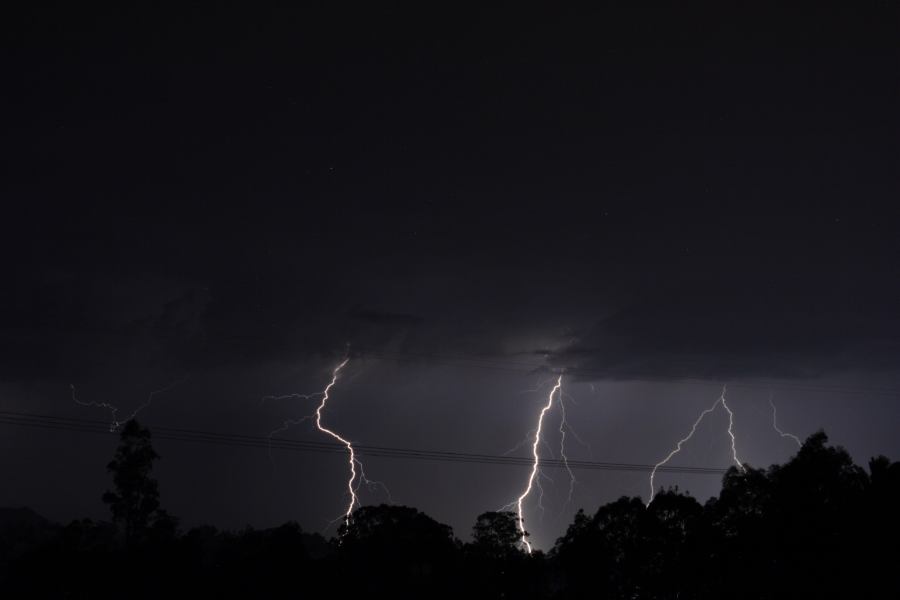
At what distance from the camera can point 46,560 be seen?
89.0 feet

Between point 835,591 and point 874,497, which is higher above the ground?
point 874,497

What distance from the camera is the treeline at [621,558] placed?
23078mm

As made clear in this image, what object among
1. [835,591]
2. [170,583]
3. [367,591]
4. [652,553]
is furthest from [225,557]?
[835,591]

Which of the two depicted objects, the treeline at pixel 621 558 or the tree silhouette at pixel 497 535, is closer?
the treeline at pixel 621 558

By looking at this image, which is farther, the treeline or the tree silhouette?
the tree silhouette

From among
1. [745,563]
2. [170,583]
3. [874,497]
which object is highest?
[874,497]

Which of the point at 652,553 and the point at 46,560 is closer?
the point at 46,560

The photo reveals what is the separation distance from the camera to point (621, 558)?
105 feet

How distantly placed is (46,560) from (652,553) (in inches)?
897

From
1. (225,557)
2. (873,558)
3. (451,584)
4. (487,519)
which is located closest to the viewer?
(873,558)

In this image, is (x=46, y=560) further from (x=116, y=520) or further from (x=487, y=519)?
(x=487, y=519)

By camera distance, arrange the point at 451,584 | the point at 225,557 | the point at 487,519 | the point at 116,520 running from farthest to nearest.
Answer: the point at 487,519, the point at 116,520, the point at 225,557, the point at 451,584

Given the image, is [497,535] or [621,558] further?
[497,535]

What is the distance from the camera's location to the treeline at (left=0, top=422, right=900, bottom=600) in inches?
909
